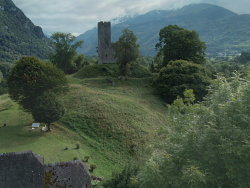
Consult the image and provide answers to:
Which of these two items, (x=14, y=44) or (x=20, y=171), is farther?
(x=14, y=44)

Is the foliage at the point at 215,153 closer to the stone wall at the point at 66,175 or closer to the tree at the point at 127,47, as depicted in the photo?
the stone wall at the point at 66,175

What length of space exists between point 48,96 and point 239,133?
20.2 m

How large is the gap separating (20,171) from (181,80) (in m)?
35.1

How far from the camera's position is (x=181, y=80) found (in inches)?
1438

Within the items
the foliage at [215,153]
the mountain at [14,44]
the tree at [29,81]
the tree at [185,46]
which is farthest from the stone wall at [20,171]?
the mountain at [14,44]

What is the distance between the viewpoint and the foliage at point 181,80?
115 feet

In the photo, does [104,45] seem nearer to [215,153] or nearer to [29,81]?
[29,81]

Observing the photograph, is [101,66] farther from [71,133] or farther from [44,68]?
[71,133]

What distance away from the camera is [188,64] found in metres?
38.5

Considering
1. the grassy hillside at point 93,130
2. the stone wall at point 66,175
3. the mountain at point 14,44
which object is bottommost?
the grassy hillside at point 93,130

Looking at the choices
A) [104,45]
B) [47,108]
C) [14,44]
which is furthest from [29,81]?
[14,44]

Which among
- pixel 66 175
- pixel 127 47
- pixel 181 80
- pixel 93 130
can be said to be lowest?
pixel 93 130

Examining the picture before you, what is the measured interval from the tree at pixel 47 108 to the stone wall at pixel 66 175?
16.6m

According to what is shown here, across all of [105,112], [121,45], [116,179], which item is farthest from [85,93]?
[116,179]
